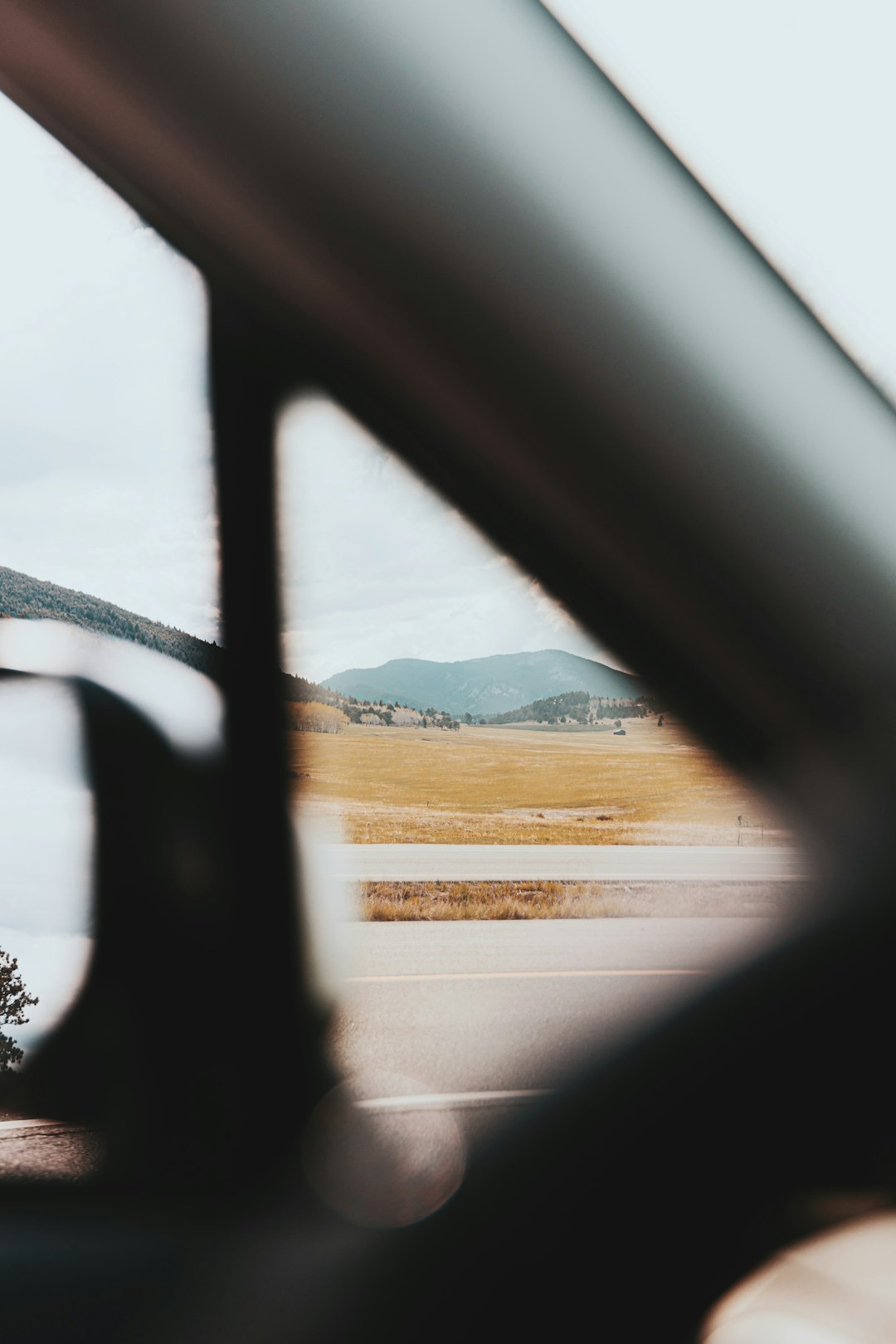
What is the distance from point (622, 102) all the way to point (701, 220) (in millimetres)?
162

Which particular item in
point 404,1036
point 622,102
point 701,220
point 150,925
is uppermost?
point 622,102

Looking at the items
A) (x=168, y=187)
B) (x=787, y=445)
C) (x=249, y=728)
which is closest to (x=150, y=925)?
(x=249, y=728)

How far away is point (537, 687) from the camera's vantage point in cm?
162

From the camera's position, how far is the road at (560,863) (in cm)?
137

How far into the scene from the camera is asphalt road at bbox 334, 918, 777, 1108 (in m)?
2.03

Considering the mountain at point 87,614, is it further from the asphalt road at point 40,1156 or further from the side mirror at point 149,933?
the asphalt road at point 40,1156

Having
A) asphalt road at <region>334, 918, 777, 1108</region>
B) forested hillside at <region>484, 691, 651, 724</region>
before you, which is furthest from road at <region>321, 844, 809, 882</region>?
forested hillside at <region>484, 691, 651, 724</region>

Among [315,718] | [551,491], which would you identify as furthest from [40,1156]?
[551,491]

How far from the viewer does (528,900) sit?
3.18 metres

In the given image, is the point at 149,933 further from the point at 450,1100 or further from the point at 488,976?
the point at 488,976

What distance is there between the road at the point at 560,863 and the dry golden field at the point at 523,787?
36 mm

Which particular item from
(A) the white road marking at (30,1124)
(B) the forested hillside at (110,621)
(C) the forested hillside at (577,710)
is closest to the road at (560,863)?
(C) the forested hillside at (577,710)

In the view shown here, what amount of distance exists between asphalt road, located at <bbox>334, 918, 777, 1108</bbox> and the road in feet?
0.42

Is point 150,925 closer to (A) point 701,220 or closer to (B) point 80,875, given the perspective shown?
(B) point 80,875
